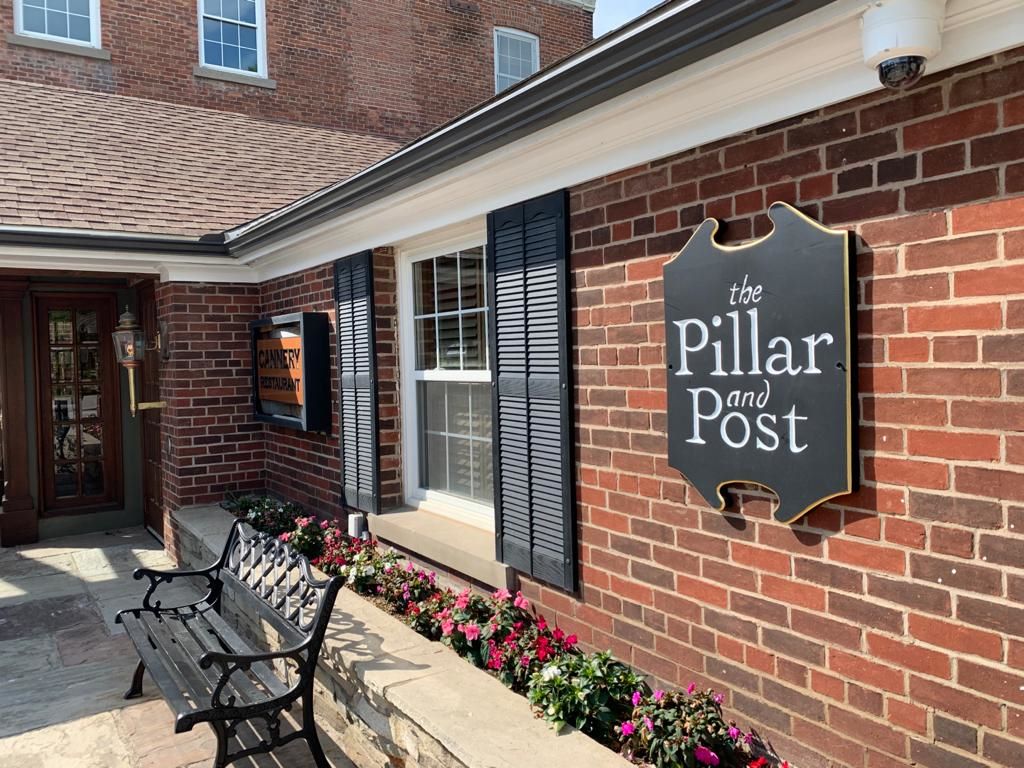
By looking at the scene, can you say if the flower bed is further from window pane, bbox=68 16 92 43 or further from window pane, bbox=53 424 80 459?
window pane, bbox=68 16 92 43

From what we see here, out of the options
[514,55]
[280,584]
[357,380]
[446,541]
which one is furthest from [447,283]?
[514,55]

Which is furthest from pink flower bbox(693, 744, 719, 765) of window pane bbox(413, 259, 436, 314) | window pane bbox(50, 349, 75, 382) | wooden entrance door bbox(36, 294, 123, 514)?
window pane bbox(50, 349, 75, 382)

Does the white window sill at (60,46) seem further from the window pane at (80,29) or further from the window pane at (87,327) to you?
the window pane at (87,327)

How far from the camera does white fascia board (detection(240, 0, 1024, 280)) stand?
77.7 inches

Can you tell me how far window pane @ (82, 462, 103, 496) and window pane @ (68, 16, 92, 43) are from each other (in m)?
5.98

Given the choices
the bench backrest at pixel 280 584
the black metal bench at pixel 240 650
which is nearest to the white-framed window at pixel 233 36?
the bench backrest at pixel 280 584

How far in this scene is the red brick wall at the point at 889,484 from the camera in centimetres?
195

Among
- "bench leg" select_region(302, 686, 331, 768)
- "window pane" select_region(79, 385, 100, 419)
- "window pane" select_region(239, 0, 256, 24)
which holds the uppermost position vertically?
"window pane" select_region(239, 0, 256, 24)

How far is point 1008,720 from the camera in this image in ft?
6.35

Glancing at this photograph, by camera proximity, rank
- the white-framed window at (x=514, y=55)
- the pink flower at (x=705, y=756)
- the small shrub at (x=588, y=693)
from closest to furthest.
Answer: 1. the pink flower at (x=705, y=756)
2. the small shrub at (x=588, y=693)
3. the white-framed window at (x=514, y=55)

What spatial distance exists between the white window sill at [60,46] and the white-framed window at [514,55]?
6357 millimetres

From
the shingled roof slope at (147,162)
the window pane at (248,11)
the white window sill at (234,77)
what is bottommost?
the shingled roof slope at (147,162)

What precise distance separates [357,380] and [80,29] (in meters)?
8.50

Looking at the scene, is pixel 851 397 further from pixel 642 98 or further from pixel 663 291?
pixel 642 98
